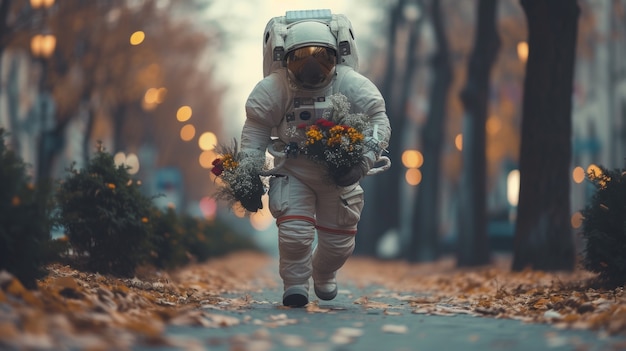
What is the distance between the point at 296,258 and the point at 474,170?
44.8 ft

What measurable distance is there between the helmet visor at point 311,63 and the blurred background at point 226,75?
9645mm

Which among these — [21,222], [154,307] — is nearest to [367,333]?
[154,307]

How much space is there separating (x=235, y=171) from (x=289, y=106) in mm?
729

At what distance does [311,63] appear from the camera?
981cm

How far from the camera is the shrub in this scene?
464 inches

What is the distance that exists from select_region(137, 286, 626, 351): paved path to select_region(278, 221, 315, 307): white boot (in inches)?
5.5

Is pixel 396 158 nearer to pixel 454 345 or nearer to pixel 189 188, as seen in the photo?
pixel 189 188

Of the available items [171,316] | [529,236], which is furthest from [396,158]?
[171,316]

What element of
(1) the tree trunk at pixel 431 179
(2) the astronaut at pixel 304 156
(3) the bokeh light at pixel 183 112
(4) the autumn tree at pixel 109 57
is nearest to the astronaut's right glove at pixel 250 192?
(2) the astronaut at pixel 304 156

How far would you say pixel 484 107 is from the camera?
76.8 feet

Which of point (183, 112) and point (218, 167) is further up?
point (183, 112)

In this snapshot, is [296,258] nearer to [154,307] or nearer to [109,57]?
[154,307]

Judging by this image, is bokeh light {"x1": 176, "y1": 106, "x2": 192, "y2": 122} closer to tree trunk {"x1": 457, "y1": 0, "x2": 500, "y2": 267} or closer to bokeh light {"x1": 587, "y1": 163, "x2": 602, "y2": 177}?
tree trunk {"x1": 457, "y1": 0, "x2": 500, "y2": 267}

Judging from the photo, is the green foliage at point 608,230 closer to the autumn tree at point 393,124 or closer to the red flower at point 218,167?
the red flower at point 218,167
